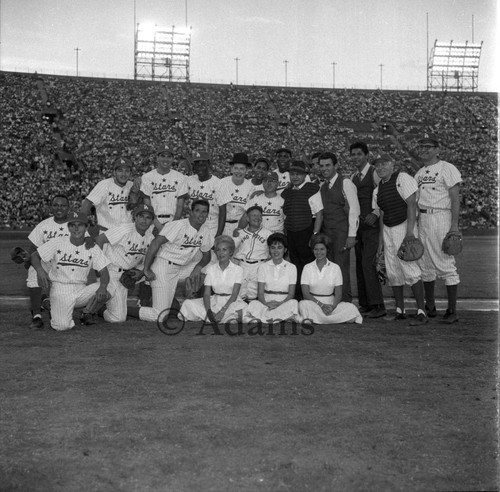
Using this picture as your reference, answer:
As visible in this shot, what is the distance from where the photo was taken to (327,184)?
7199 mm

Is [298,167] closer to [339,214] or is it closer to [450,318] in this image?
[339,214]

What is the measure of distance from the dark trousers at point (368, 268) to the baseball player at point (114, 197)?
2604 mm

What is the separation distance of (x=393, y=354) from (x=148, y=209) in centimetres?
318

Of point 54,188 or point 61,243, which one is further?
point 54,188

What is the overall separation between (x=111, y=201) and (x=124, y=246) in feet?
2.26

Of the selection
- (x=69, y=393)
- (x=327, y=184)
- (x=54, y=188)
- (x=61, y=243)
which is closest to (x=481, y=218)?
(x=54, y=188)

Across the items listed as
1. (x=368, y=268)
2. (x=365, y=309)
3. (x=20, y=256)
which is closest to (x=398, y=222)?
(x=368, y=268)

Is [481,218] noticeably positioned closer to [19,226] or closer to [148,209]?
[19,226]

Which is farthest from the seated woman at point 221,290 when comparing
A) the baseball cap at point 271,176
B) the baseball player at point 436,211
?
the baseball player at point 436,211

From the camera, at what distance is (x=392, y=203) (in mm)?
6695

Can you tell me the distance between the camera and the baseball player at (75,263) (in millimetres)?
6359

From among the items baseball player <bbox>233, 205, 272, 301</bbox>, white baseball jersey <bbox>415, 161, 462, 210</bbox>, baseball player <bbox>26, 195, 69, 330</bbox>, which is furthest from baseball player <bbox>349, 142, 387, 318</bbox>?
baseball player <bbox>26, 195, 69, 330</bbox>

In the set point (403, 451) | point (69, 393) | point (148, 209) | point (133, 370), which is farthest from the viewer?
point (148, 209)

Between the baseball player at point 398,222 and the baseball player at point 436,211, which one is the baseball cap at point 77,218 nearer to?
the baseball player at point 398,222
